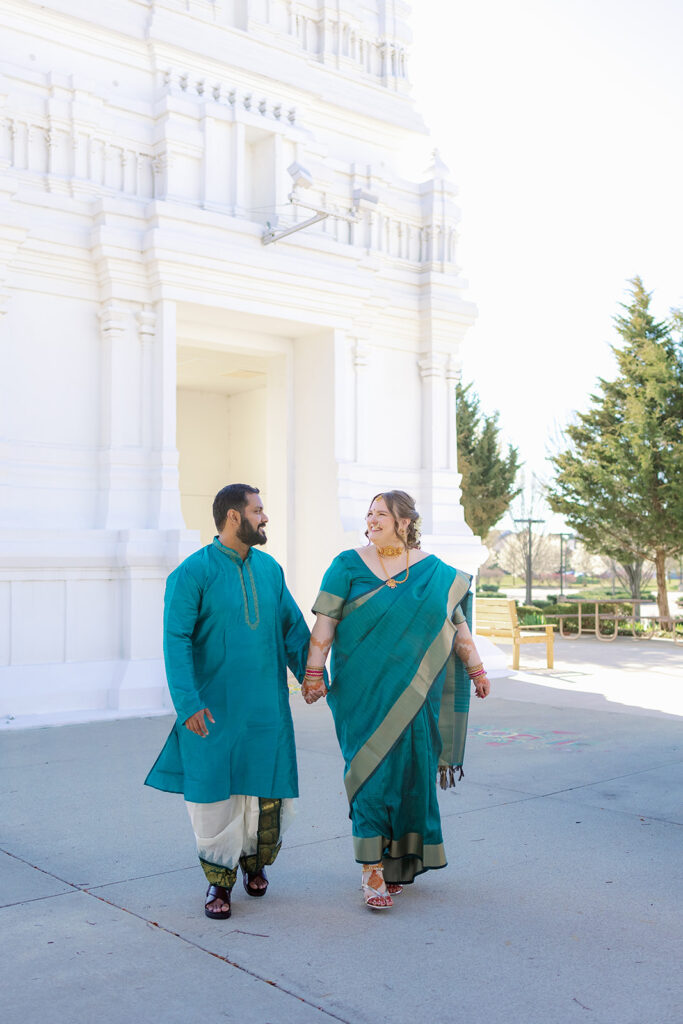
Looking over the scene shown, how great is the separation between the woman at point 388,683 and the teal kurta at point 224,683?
20 cm

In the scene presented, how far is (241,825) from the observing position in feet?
13.1

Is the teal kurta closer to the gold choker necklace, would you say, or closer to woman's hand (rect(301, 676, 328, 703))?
woman's hand (rect(301, 676, 328, 703))

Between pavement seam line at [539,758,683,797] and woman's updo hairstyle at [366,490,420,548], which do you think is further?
pavement seam line at [539,758,683,797]

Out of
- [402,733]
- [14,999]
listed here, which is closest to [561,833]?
[402,733]

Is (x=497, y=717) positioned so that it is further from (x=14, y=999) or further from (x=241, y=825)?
(x=14, y=999)

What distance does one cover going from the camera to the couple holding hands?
391 cm

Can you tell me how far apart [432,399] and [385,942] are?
9.40 meters

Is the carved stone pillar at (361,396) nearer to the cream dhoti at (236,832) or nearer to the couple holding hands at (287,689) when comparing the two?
the couple holding hands at (287,689)

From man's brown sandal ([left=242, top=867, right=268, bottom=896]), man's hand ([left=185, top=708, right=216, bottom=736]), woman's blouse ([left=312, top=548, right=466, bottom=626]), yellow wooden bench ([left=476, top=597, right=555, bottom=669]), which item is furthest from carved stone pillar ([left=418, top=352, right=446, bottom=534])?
man's hand ([left=185, top=708, right=216, bottom=736])

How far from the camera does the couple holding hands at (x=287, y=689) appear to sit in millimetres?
3912

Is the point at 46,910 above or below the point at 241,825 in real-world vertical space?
below

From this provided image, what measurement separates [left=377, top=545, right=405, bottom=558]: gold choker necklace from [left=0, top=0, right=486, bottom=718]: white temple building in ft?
16.8

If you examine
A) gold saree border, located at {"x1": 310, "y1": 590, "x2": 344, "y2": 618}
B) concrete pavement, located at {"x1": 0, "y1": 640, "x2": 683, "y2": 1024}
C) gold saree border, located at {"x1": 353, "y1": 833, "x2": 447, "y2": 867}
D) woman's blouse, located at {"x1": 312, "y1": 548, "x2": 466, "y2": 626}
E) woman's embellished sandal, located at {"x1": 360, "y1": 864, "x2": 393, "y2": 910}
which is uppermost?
woman's blouse, located at {"x1": 312, "y1": 548, "x2": 466, "y2": 626}

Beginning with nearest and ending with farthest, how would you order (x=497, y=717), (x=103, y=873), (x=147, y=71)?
(x=103, y=873), (x=497, y=717), (x=147, y=71)
